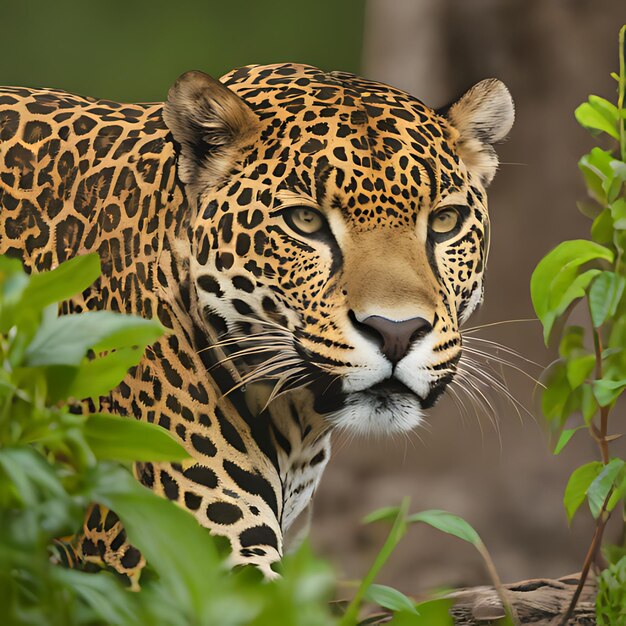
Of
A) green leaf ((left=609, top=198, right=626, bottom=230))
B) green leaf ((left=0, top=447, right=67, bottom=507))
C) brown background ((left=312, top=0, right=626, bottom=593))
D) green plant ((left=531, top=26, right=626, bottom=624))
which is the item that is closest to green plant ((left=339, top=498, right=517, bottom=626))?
green leaf ((left=0, top=447, right=67, bottom=507))

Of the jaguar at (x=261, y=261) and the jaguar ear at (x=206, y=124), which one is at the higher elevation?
the jaguar ear at (x=206, y=124)

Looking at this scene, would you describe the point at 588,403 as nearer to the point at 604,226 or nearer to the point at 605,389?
the point at 605,389

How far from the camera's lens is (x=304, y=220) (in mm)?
3088

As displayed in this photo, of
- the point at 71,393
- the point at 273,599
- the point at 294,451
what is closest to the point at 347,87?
the point at 294,451

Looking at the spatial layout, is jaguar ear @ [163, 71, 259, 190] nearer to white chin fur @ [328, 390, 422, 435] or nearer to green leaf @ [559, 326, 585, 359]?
white chin fur @ [328, 390, 422, 435]

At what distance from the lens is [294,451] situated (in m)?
3.36

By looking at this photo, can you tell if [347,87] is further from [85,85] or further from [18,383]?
[85,85]

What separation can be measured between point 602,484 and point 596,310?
0.44 metres

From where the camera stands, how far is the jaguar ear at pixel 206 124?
3.17 meters

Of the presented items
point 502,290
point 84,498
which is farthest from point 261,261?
point 502,290

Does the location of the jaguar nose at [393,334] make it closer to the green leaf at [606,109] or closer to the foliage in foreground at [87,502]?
the green leaf at [606,109]

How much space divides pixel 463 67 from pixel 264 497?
3.61 m

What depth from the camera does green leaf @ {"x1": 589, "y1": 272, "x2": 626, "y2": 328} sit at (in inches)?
110

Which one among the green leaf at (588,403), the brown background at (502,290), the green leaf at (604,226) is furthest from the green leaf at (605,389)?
the brown background at (502,290)
